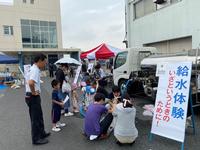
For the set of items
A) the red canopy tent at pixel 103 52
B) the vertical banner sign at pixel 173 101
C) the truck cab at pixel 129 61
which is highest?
the red canopy tent at pixel 103 52

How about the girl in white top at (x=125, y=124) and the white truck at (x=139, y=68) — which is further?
the white truck at (x=139, y=68)

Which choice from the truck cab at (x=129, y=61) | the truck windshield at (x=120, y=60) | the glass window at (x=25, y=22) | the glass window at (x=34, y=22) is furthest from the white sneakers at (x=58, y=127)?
the glass window at (x=34, y=22)

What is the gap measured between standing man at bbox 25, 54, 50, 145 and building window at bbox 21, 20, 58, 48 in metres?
27.2

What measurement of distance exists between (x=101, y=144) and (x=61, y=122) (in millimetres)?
2007

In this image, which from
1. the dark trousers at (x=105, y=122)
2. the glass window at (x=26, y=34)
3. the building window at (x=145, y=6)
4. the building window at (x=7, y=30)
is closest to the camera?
the dark trousers at (x=105, y=122)

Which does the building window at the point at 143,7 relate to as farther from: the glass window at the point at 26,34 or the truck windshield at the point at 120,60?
the glass window at the point at 26,34

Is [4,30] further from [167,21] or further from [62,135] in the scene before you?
[62,135]

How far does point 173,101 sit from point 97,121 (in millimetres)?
1602

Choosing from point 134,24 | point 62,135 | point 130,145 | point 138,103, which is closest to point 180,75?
point 130,145

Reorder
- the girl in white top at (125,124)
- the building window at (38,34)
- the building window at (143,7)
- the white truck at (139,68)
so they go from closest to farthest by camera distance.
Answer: the girl in white top at (125,124) < the white truck at (139,68) < the building window at (143,7) < the building window at (38,34)

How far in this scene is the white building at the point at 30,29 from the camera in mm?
28547

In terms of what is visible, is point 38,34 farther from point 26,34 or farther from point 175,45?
point 175,45

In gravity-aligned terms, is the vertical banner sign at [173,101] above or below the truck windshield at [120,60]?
below

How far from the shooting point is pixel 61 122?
6.10 metres
